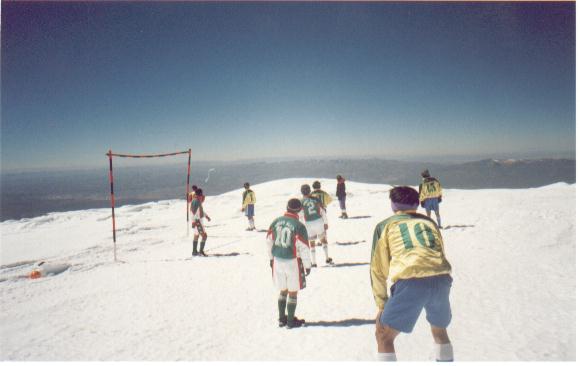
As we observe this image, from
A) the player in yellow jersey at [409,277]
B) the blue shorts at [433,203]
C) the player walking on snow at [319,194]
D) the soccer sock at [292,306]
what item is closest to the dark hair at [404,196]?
the player in yellow jersey at [409,277]

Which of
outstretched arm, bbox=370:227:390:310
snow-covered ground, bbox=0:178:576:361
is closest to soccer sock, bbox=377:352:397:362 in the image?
outstretched arm, bbox=370:227:390:310

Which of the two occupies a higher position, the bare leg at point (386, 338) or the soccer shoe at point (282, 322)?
the bare leg at point (386, 338)

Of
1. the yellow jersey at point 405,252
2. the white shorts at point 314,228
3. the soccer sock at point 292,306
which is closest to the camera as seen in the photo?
the yellow jersey at point 405,252

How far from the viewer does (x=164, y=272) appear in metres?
7.94

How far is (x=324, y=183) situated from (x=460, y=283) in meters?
21.3

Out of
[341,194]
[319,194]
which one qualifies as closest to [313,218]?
[319,194]

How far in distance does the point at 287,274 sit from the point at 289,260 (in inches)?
8.0

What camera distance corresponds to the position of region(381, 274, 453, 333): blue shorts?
9.45 feet

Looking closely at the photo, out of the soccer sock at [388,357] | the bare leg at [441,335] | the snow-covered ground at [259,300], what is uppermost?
the bare leg at [441,335]

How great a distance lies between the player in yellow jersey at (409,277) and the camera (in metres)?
2.87

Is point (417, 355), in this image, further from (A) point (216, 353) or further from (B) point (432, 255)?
(A) point (216, 353)

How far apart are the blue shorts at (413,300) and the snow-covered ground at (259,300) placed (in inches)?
52.5

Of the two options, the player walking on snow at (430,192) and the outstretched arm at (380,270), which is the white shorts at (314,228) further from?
the outstretched arm at (380,270)

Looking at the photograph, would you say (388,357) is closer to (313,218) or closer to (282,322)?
(282,322)
